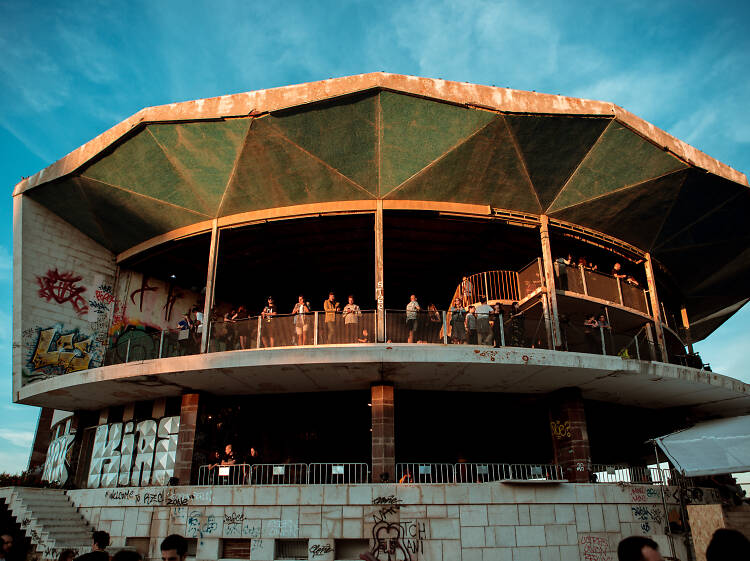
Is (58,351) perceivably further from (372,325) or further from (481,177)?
(481,177)

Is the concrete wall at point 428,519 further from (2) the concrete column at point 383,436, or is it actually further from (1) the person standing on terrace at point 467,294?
(1) the person standing on terrace at point 467,294

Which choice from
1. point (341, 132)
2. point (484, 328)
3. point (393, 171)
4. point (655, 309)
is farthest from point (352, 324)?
point (655, 309)

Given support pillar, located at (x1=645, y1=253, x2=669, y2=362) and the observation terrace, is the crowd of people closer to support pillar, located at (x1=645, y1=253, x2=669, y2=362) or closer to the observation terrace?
the observation terrace

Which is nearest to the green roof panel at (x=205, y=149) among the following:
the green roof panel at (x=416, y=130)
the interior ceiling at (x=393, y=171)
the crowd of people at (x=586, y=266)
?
the interior ceiling at (x=393, y=171)

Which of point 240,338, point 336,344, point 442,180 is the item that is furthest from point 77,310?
point 442,180

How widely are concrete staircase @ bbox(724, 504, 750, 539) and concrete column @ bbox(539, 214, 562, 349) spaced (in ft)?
22.0

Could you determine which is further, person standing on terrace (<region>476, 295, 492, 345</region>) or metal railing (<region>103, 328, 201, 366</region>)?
metal railing (<region>103, 328, 201, 366</region>)

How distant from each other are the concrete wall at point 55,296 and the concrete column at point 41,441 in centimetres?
914

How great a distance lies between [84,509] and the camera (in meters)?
16.4

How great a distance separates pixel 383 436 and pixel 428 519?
236 centimetres

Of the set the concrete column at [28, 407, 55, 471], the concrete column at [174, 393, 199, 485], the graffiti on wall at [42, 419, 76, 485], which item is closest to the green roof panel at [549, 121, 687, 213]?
the concrete column at [174, 393, 199, 485]

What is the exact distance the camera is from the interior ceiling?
627 inches

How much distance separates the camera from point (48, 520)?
15539 millimetres

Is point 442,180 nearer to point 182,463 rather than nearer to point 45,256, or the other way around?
point 182,463
